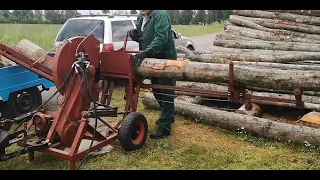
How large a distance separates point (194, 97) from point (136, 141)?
2456 millimetres

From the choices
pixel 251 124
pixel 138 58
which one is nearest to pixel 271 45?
pixel 251 124

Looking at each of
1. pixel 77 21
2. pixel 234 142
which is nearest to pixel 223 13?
pixel 77 21

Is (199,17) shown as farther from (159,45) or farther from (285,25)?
(159,45)

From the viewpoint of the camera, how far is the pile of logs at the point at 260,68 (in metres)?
5.21

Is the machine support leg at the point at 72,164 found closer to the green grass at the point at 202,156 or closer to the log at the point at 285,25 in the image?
the green grass at the point at 202,156

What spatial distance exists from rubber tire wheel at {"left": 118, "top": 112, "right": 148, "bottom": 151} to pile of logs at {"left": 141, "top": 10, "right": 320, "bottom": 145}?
2.58ft

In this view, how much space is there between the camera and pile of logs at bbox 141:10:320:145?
521 cm

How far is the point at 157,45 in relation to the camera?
5.87 metres

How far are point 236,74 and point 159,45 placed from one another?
1331 mm

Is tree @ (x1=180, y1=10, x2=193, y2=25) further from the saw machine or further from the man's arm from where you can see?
the saw machine

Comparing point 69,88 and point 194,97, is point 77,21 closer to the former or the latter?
point 194,97

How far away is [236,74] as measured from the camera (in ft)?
17.5

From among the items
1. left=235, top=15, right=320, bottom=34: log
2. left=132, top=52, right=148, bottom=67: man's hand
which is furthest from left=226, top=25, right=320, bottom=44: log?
left=132, top=52, right=148, bottom=67: man's hand

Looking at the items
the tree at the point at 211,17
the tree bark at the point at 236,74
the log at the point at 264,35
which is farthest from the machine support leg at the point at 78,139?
the tree at the point at 211,17
